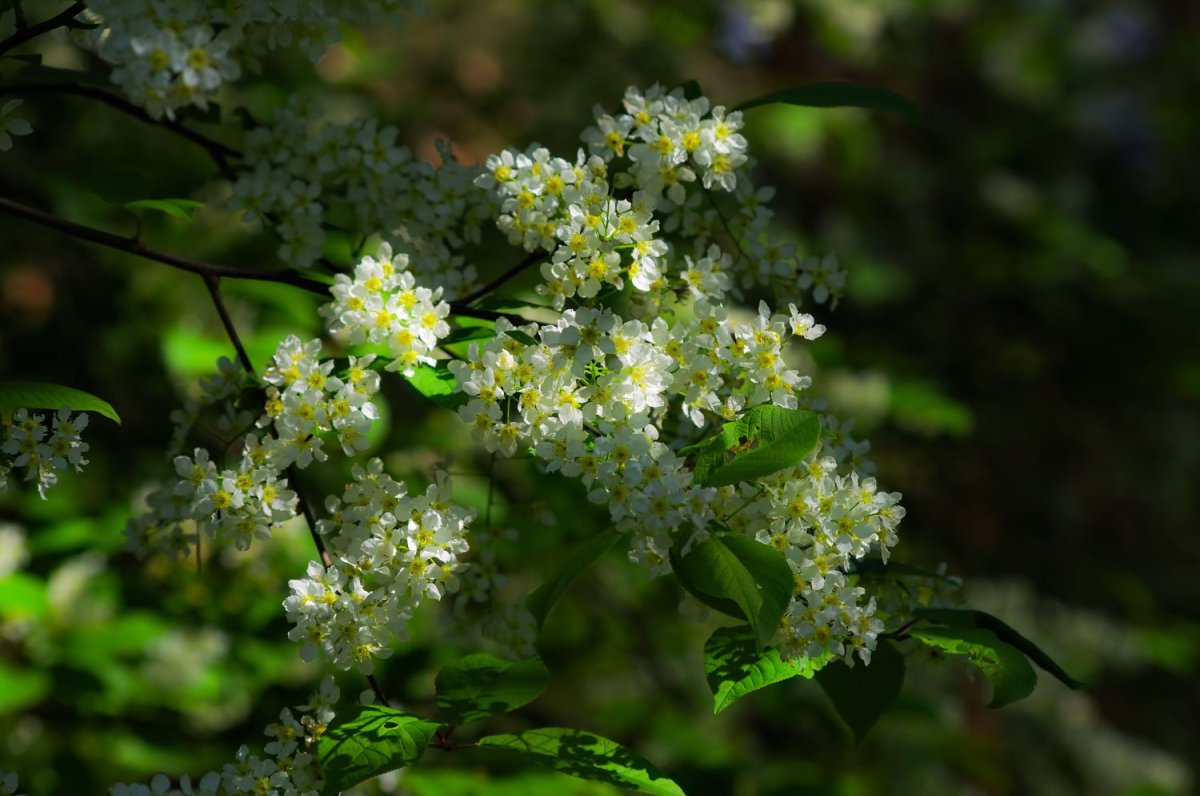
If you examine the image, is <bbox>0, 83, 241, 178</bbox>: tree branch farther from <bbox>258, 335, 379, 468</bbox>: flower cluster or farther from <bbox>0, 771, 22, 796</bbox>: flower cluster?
<bbox>0, 771, 22, 796</bbox>: flower cluster

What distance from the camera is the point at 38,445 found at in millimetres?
1061

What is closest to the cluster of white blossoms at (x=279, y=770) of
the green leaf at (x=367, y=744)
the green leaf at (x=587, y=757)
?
the green leaf at (x=367, y=744)

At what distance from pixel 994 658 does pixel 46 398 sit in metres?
0.87

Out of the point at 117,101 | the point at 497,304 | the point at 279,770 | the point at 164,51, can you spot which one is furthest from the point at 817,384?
the point at 164,51

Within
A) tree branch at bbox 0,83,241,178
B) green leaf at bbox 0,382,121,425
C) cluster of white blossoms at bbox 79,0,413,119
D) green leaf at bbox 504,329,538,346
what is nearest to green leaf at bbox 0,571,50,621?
tree branch at bbox 0,83,241,178

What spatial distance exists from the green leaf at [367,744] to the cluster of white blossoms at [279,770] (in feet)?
0.13

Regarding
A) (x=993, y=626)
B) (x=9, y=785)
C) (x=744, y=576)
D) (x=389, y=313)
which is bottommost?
(x=9, y=785)

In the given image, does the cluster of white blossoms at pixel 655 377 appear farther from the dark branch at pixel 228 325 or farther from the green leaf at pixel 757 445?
the dark branch at pixel 228 325

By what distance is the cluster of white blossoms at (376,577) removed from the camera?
101cm

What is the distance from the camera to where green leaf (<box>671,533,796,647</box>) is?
92cm

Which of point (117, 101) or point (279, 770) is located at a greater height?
point (117, 101)

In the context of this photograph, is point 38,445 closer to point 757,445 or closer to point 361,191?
point 361,191

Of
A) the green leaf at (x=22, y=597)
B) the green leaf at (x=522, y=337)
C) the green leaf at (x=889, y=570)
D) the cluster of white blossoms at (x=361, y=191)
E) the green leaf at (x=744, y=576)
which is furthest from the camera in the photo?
the green leaf at (x=22, y=597)

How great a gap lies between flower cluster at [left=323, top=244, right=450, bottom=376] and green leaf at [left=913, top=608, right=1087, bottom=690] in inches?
21.4
